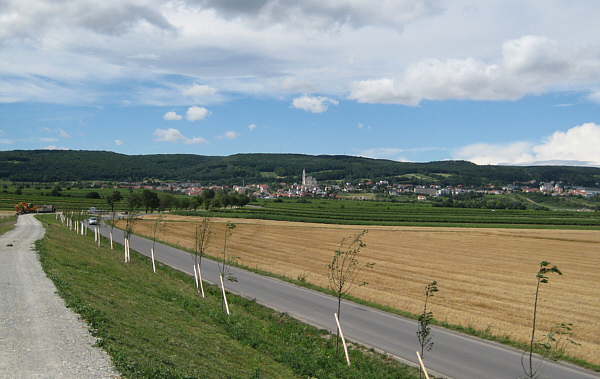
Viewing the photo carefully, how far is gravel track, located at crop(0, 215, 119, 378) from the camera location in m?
8.32

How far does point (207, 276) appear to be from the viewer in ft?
94.6

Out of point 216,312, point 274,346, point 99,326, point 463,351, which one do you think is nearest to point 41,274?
point 216,312

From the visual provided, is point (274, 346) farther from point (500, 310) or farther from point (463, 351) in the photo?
point (500, 310)

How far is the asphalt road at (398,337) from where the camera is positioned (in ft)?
44.6

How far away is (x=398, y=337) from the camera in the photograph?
54.2 ft

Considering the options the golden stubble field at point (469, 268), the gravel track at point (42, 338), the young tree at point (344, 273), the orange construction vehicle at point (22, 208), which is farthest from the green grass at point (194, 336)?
the orange construction vehicle at point (22, 208)

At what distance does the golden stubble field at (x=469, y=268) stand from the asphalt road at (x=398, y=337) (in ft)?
6.40

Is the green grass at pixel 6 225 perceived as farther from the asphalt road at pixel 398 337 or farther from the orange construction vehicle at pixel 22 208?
the orange construction vehicle at pixel 22 208

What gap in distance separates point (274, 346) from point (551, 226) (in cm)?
7758

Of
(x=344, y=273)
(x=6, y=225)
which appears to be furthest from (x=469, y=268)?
(x=6, y=225)

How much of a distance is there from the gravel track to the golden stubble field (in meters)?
15.0

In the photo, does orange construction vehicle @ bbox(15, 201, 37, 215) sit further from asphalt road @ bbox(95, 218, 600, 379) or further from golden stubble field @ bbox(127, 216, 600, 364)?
asphalt road @ bbox(95, 218, 600, 379)

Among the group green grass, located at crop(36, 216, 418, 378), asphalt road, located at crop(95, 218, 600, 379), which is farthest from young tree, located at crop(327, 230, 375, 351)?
green grass, located at crop(36, 216, 418, 378)

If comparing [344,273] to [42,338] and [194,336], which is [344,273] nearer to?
[194,336]
